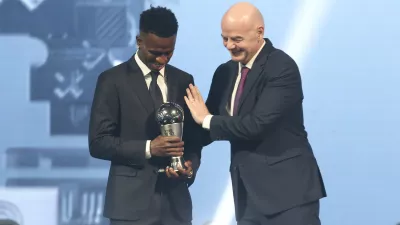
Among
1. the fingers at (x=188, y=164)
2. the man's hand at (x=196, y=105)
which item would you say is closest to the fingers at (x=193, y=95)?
the man's hand at (x=196, y=105)

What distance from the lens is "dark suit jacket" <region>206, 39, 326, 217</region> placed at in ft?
9.02

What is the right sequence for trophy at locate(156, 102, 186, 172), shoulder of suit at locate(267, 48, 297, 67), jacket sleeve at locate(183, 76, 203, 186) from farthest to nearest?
jacket sleeve at locate(183, 76, 203, 186) → shoulder of suit at locate(267, 48, 297, 67) → trophy at locate(156, 102, 186, 172)

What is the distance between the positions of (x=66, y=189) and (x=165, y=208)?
4.54ft

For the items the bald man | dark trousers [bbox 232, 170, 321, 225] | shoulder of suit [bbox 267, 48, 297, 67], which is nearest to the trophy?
the bald man

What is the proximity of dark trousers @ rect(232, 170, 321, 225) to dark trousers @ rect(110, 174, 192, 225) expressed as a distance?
247 mm

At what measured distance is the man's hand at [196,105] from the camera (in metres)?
2.84

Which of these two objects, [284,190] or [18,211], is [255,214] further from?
[18,211]

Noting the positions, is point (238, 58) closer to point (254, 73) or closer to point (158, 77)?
point (254, 73)

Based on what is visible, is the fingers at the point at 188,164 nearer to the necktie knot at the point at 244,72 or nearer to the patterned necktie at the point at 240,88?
the patterned necktie at the point at 240,88

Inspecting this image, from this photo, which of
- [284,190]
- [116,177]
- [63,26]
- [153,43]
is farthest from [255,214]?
[63,26]

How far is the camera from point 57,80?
4078 mm

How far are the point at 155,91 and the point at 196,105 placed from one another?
6.4 inches

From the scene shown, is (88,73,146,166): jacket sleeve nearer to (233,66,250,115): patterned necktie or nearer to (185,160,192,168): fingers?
(185,160,192,168): fingers

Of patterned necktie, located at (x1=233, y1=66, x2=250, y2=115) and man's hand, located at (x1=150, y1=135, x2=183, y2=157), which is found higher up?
patterned necktie, located at (x1=233, y1=66, x2=250, y2=115)
